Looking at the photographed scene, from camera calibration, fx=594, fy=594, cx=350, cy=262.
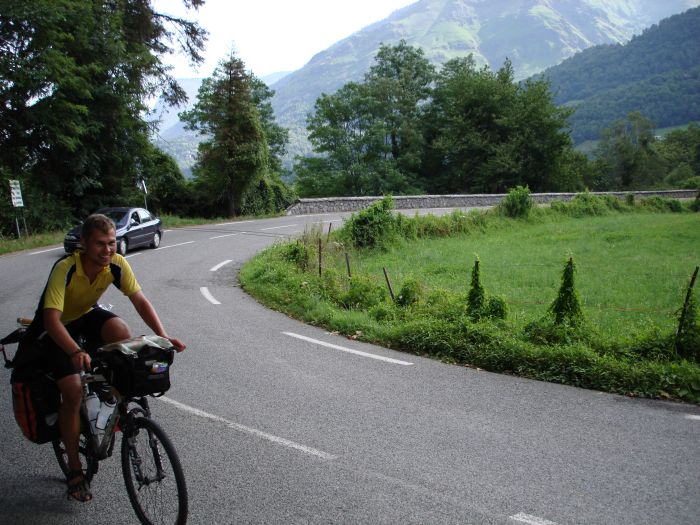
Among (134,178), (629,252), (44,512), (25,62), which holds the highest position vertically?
(25,62)

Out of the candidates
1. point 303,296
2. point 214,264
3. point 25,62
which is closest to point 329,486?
point 303,296

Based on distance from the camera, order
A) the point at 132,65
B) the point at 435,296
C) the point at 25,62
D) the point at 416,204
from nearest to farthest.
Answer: the point at 435,296
the point at 25,62
the point at 132,65
the point at 416,204

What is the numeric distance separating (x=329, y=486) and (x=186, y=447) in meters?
1.38

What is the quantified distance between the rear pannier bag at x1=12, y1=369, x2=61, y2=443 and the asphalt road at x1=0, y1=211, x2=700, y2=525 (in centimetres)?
55

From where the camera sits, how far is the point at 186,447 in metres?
4.91

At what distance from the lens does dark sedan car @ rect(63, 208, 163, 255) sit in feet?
60.4

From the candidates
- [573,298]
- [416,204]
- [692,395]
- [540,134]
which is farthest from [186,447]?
[540,134]

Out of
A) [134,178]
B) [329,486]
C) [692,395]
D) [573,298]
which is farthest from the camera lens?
[134,178]

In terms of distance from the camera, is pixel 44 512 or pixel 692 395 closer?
pixel 44 512

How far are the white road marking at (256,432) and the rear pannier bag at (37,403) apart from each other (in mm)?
1722

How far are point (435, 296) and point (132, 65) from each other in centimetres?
2355

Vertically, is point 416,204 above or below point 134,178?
below

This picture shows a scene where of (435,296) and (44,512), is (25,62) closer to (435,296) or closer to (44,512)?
(435,296)

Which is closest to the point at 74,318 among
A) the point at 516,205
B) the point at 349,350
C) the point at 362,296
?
the point at 349,350
